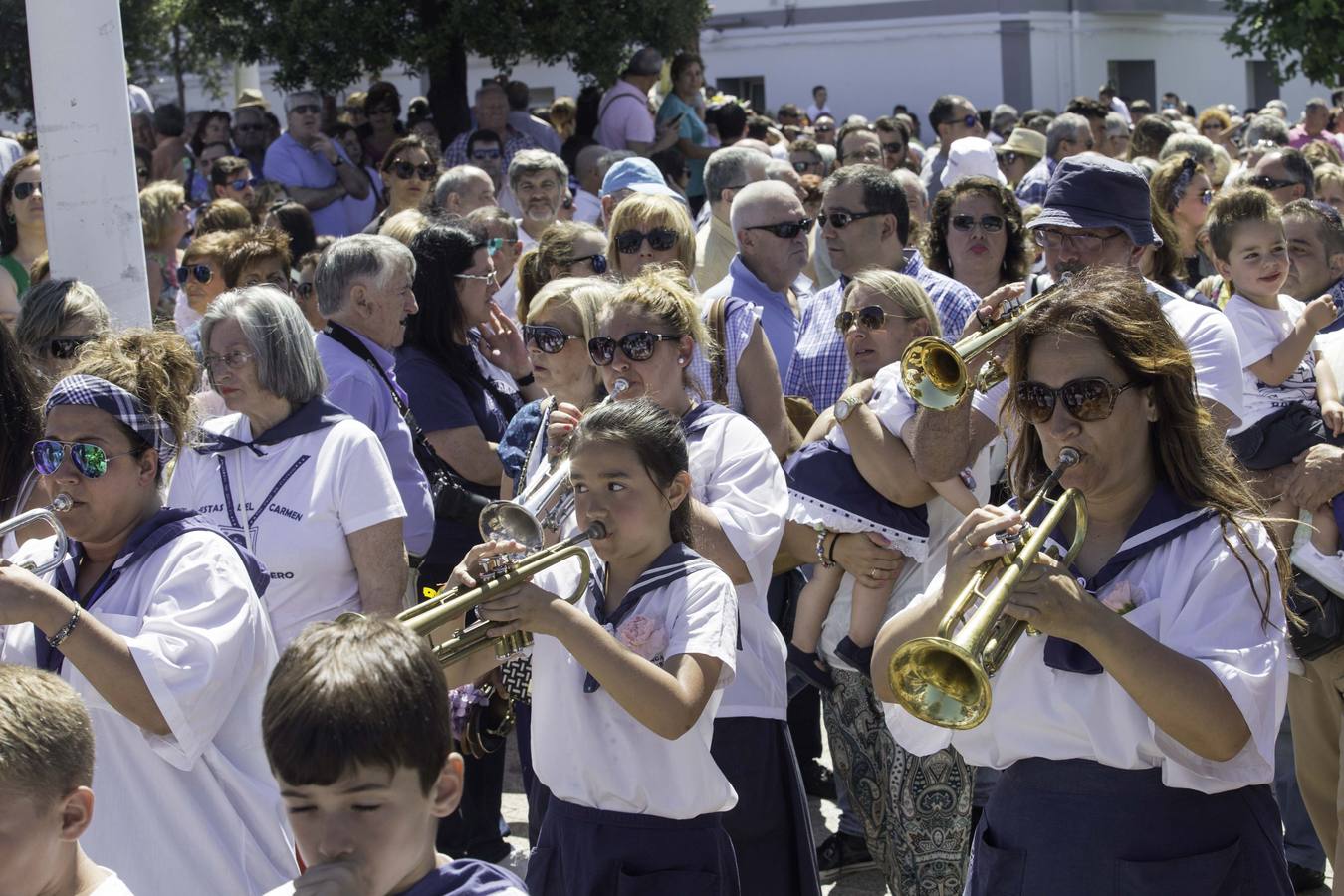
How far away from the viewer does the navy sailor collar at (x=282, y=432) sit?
14.5 ft

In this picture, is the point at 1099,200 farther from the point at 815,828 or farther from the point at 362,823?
the point at 362,823

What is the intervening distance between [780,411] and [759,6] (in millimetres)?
30834

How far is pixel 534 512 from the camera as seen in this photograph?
13.0 feet

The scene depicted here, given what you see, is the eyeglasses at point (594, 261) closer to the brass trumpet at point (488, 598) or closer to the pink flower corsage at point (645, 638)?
the brass trumpet at point (488, 598)

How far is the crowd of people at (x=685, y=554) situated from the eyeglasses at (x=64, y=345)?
0.4 inches

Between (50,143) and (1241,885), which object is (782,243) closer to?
(50,143)

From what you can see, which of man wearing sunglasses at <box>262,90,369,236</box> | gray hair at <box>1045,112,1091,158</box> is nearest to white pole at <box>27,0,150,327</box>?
man wearing sunglasses at <box>262,90,369,236</box>

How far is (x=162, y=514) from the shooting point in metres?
3.63

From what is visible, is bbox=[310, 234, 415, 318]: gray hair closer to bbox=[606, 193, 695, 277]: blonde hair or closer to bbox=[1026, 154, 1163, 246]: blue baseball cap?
bbox=[606, 193, 695, 277]: blonde hair

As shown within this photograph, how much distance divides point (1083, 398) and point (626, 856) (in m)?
1.37

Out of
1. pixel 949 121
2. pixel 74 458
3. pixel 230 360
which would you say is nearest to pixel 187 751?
pixel 74 458

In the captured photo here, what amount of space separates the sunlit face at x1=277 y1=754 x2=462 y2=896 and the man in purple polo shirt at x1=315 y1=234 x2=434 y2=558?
9.67ft

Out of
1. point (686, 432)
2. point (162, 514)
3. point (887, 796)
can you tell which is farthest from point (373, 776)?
point (887, 796)

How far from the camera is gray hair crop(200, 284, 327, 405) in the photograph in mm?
4469
